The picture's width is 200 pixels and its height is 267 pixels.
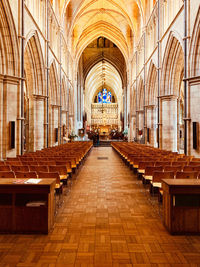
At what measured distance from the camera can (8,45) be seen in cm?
1066

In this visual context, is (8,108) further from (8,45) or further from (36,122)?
(36,122)

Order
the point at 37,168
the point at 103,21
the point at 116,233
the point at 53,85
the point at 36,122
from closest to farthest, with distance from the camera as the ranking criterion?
the point at 116,233 < the point at 37,168 < the point at 36,122 < the point at 53,85 < the point at 103,21

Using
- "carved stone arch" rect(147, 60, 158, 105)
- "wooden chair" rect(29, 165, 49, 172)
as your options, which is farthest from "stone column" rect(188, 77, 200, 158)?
"carved stone arch" rect(147, 60, 158, 105)

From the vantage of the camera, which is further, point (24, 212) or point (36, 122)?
point (36, 122)

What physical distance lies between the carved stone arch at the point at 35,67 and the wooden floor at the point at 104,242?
39.9 ft

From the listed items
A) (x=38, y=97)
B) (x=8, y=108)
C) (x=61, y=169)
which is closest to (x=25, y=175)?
(x=61, y=169)

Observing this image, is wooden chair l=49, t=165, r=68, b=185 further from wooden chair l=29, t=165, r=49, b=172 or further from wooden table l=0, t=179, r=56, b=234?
wooden table l=0, t=179, r=56, b=234

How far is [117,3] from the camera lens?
2580cm

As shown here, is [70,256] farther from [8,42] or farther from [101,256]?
[8,42]

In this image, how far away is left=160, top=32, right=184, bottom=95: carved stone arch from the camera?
14.7 metres

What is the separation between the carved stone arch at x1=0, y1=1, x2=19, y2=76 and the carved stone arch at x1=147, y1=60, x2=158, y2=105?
1223cm

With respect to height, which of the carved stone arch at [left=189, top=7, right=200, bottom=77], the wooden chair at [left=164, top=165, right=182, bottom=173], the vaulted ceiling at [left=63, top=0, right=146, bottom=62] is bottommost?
the wooden chair at [left=164, top=165, right=182, bottom=173]

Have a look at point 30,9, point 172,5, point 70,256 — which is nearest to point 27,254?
point 70,256

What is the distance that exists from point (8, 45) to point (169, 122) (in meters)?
11.1
